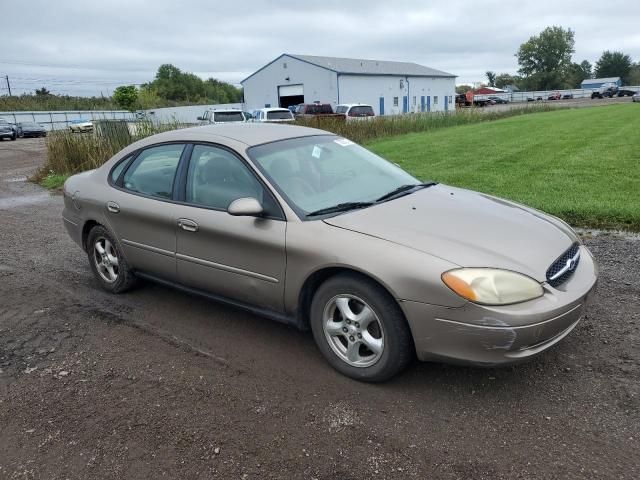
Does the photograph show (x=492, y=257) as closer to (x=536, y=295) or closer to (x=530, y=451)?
(x=536, y=295)

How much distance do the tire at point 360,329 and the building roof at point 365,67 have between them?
1798 inches

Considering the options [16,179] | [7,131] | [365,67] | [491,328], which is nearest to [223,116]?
[16,179]

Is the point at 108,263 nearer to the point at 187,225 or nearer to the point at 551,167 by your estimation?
the point at 187,225

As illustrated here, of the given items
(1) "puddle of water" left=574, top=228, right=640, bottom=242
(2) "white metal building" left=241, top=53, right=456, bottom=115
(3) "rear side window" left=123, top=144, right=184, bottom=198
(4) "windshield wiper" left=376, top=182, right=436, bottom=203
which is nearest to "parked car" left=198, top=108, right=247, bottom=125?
(3) "rear side window" left=123, top=144, right=184, bottom=198

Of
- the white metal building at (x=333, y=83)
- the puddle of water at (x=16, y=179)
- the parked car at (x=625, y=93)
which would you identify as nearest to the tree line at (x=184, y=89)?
the white metal building at (x=333, y=83)

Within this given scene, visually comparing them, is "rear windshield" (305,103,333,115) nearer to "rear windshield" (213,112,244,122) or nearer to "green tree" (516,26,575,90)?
"rear windshield" (213,112,244,122)

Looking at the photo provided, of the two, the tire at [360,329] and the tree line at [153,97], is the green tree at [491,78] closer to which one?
the tree line at [153,97]

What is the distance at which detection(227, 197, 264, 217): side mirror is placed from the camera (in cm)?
352

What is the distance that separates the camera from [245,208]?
3518mm

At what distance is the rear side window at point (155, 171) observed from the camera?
434 cm

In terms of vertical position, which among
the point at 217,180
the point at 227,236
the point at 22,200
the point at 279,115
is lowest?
the point at 22,200

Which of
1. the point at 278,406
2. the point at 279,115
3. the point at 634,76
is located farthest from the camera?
the point at 634,76

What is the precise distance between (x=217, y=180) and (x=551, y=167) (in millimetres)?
8255

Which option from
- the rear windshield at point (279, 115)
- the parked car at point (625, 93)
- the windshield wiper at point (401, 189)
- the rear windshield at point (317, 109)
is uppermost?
the parked car at point (625, 93)
